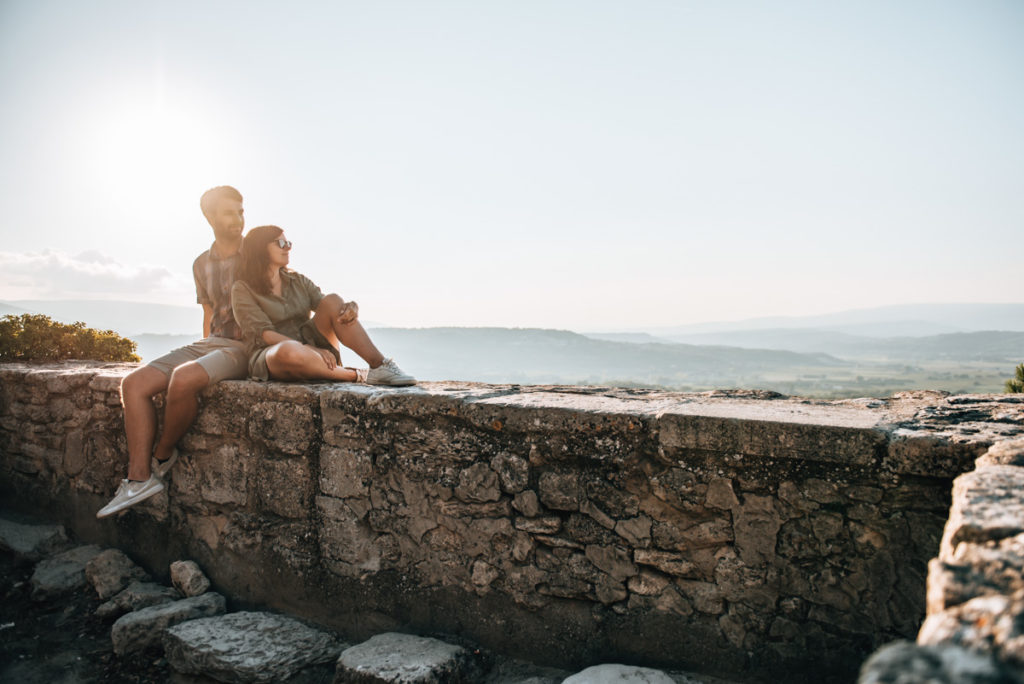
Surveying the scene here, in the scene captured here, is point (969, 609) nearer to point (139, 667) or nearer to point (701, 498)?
point (701, 498)

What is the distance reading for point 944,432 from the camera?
1.99 metres

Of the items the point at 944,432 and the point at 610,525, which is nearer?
the point at 944,432

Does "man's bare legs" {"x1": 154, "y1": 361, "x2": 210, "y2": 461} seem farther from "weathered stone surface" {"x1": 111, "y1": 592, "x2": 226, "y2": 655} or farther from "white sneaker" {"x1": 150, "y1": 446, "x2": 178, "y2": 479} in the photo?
"weathered stone surface" {"x1": 111, "y1": 592, "x2": 226, "y2": 655}

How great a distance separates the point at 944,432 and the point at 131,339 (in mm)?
6717

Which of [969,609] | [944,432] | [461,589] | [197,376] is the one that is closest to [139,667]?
[197,376]

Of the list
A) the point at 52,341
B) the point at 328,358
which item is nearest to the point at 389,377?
the point at 328,358

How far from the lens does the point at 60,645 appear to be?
10.3 feet

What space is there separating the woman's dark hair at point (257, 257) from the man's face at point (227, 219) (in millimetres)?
480

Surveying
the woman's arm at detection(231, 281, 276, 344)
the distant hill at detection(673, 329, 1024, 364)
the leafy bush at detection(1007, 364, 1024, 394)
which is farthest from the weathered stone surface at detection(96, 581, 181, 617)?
the distant hill at detection(673, 329, 1024, 364)

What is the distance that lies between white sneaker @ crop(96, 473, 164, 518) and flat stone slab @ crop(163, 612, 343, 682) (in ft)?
2.26

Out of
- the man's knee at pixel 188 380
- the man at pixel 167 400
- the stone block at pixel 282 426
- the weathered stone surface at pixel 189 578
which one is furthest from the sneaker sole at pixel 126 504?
the stone block at pixel 282 426

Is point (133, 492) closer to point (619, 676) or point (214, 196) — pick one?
point (214, 196)

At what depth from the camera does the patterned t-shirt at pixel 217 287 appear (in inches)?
148

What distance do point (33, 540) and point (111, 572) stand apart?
87 cm
